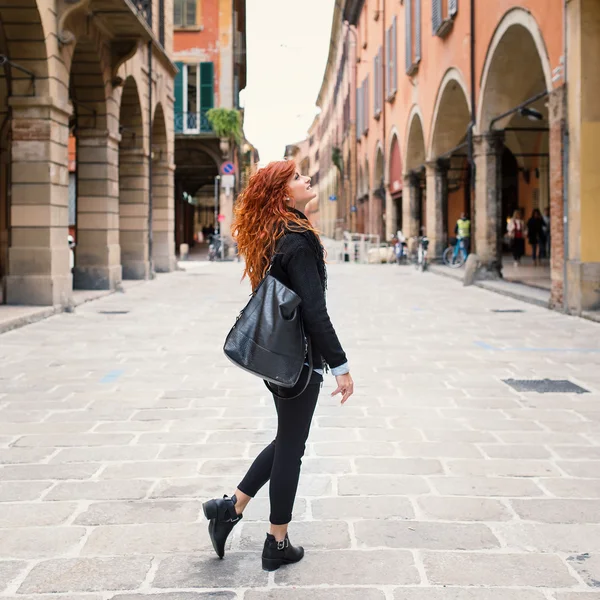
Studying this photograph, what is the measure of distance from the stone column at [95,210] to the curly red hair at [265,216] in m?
14.9

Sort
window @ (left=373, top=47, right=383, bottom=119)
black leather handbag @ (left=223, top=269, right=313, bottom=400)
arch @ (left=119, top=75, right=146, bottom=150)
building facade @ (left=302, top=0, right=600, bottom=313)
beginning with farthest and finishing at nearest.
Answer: window @ (left=373, top=47, right=383, bottom=119)
arch @ (left=119, top=75, right=146, bottom=150)
building facade @ (left=302, top=0, right=600, bottom=313)
black leather handbag @ (left=223, top=269, right=313, bottom=400)

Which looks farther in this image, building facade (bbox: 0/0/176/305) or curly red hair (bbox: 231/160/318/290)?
building facade (bbox: 0/0/176/305)

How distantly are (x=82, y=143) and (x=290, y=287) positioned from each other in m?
15.4

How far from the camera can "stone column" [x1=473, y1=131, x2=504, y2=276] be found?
19.3m

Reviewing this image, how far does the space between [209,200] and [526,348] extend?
55.7 meters

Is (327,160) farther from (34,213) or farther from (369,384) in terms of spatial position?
(369,384)

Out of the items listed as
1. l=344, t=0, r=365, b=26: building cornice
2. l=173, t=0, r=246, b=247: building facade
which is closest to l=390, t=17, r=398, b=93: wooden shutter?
l=173, t=0, r=246, b=247: building facade

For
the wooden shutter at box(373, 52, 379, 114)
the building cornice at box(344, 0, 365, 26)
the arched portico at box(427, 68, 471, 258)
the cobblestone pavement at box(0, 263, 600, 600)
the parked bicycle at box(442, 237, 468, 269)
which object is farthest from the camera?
the building cornice at box(344, 0, 365, 26)

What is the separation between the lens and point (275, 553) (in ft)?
11.1

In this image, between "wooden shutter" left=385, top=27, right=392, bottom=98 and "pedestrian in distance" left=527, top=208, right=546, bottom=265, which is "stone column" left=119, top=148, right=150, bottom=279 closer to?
"pedestrian in distance" left=527, top=208, right=546, bottom=265

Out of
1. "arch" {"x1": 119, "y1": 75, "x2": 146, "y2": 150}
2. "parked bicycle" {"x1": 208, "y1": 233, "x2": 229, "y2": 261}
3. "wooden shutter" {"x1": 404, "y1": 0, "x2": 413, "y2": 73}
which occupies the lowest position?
"parked bicycle" {"x1": 208, "y1": 233, "x2": 229, "y2": 261}

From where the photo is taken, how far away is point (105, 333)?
11.2 meters

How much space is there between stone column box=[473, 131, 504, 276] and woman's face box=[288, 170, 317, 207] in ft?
54.2

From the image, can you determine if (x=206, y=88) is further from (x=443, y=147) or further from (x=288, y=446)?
(x=288, y=446)
